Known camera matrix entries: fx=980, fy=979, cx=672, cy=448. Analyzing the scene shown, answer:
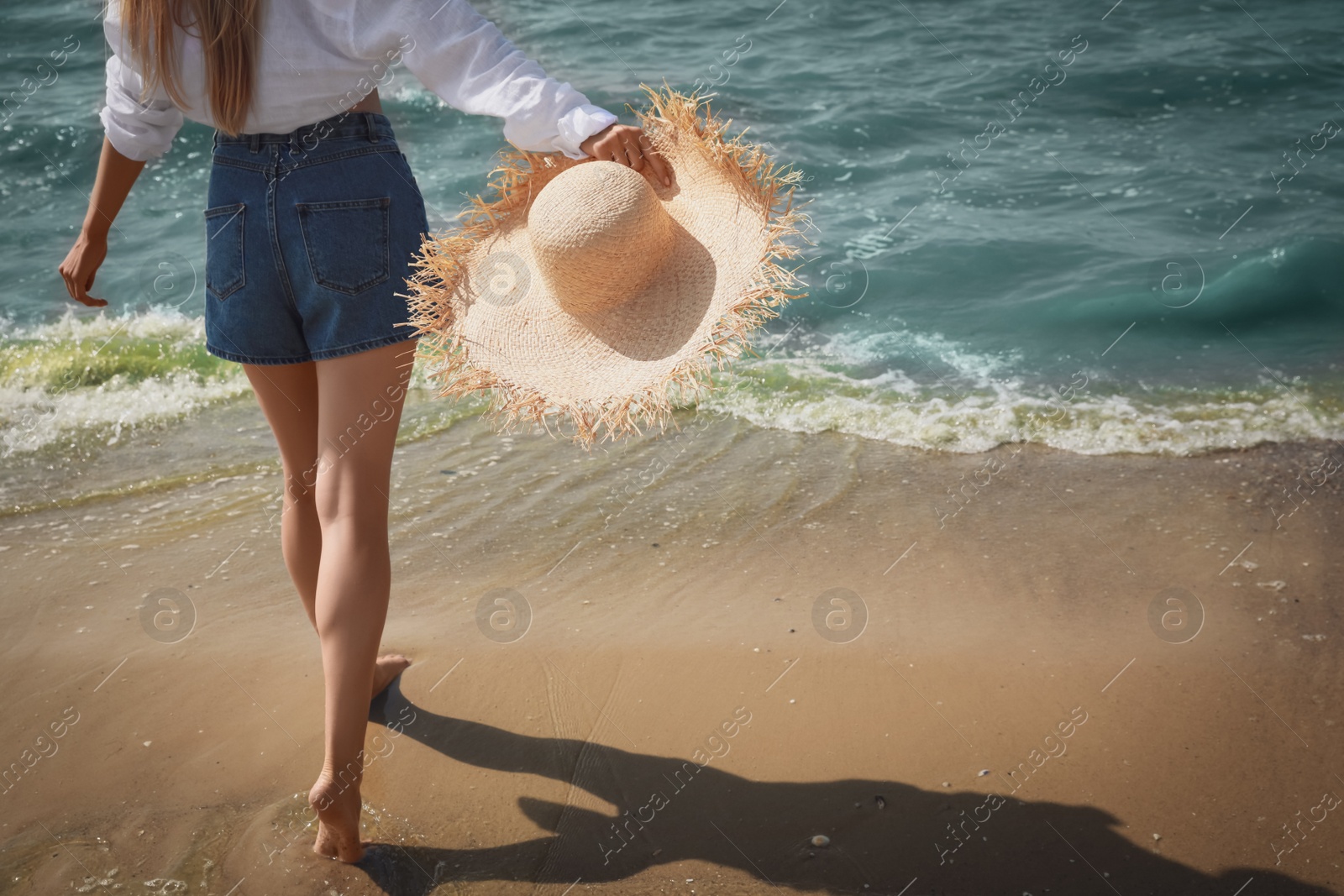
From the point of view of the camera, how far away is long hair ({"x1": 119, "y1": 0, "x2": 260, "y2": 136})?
1661mm

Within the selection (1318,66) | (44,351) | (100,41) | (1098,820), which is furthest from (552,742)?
(100,41)

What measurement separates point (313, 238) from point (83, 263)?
717mm

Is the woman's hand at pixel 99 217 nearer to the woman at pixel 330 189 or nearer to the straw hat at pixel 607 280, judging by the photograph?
the woman at pixel 330 189

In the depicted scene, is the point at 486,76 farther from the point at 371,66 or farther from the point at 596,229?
the point at 596,229

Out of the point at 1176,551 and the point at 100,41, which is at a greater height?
the point at 1176,551

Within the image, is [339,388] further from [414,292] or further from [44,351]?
[44,351]

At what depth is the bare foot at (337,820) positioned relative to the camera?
2033 millimetres

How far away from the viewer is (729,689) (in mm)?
2627

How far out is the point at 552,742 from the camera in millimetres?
2512

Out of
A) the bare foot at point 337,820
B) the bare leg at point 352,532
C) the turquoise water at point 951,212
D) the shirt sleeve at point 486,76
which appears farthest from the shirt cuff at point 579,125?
the turquoise water at point 951,212

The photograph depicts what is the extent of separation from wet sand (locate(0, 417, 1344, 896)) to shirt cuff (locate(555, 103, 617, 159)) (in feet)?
4.78

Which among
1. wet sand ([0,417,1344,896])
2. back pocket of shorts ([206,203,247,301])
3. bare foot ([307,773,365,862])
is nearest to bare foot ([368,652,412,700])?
wet sand ([0,417,1344,896])

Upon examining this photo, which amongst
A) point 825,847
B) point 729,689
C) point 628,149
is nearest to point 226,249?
point 628,149

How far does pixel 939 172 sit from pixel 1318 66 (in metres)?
3.56
